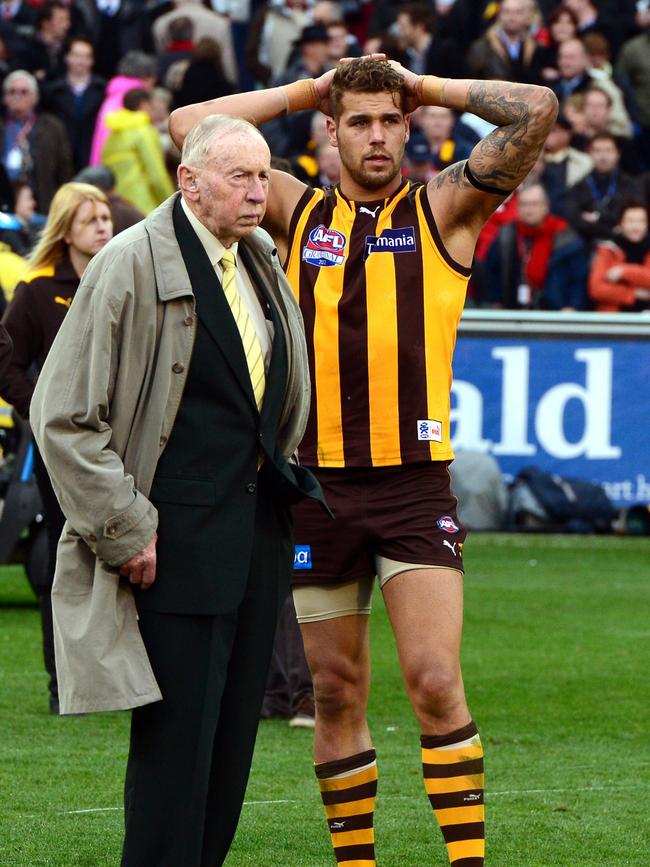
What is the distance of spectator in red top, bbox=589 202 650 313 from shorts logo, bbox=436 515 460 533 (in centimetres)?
1041

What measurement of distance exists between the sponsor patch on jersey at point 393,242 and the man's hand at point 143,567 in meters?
1.51

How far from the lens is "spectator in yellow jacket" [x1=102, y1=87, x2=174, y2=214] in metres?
16.8

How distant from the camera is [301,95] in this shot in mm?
5734

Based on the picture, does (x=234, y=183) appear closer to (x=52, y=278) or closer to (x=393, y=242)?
(x=393, y=242)

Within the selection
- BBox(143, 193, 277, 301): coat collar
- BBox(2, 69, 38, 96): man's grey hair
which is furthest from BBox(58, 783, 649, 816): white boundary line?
BBox(2, 69, 38, 96): man's grey hair

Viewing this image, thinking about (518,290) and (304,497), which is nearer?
(304,497)

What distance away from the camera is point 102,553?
4.33 m

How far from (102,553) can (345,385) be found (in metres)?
1.40

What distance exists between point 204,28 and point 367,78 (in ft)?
48.8

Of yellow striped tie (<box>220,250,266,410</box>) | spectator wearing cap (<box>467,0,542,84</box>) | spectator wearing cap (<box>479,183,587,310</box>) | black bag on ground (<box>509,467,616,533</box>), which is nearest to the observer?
yellow striped tie (<box>220,250,266,410</box>)

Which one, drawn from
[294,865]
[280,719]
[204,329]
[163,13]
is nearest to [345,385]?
[204,329]

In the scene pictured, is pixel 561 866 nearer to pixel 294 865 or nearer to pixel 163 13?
pixel 294 865

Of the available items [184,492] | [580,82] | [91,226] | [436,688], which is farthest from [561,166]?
[184,492]

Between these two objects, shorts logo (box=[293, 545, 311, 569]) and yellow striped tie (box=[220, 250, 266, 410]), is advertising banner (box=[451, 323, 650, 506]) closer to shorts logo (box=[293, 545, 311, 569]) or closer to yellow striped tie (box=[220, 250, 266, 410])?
shorts logo (box=[293, 545, 311, 569])
